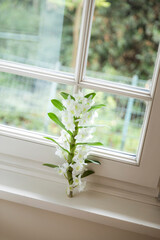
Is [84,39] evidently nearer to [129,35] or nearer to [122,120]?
[129,35]

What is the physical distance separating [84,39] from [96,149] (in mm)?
402

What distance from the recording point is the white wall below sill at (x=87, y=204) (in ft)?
3.62

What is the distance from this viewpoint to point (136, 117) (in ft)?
4.35

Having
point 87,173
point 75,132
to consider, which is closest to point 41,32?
point 75,132

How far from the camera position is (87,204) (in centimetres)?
115

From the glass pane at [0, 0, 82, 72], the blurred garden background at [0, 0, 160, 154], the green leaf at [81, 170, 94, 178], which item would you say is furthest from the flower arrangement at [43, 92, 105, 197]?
the glass pane at [0, 0, 82, 72]

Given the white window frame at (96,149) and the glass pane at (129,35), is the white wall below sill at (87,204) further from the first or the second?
the glass pane at (129,35)

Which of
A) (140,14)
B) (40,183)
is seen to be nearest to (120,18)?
(140,14)

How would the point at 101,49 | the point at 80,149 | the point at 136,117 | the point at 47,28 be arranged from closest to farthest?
the point at 80,149, the point at 47,28, the point at 136,117, the point at 101,49

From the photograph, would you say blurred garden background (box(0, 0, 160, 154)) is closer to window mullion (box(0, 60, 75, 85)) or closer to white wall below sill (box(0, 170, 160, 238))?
window mullion (box(0, 60, 75, 85))

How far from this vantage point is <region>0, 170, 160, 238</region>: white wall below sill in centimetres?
110

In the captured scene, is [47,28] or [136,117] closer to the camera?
[47,28]

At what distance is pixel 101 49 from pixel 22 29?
1.27ft

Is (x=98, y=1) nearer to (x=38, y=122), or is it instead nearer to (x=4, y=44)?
(x=4, y=44)
